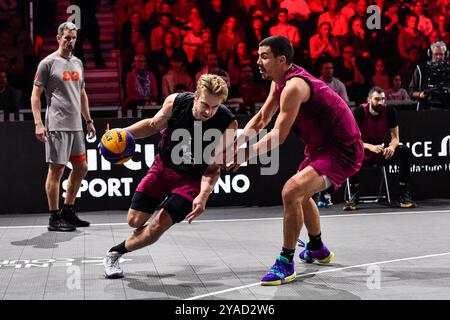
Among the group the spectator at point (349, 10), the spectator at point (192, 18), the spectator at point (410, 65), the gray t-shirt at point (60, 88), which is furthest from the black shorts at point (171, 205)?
the spectator at point (410, 65)

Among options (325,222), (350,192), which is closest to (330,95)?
(325,222)

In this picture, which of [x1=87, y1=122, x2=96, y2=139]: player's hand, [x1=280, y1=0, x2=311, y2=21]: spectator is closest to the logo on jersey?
[x1=87, y1=122, x2=96, y2=139]: player's hand

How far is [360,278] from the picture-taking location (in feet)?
19.2

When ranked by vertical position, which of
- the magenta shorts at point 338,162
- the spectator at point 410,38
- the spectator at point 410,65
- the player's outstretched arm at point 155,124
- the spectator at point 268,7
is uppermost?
the spectator at point 268,7

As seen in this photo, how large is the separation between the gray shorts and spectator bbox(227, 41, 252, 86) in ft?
13.2

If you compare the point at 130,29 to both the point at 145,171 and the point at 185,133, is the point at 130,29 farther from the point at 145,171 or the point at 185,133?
the point at 185,133

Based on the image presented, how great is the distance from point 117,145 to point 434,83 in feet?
21.7

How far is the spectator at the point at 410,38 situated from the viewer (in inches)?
539

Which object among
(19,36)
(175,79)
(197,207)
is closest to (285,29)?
(175,79)

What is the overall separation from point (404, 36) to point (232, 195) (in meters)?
5.33

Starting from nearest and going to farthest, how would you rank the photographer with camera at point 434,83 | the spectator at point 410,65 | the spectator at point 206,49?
the photographer with camera at point 434,83 → the spectator at point 206,49 → the spectator at point 410,65

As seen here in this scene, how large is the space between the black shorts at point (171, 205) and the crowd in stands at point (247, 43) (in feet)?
17.2

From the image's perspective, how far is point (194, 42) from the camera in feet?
40.4

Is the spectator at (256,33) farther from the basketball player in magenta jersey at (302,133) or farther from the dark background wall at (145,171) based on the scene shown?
the basketball player in magenta jersey at (302,133)
